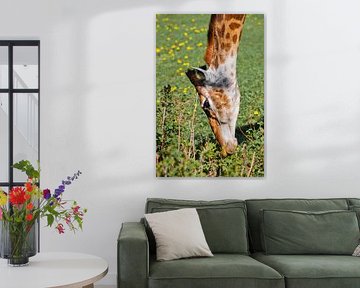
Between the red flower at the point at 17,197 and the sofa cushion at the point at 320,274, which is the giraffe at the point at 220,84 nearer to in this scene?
the sofa cushion at the point at 320,274

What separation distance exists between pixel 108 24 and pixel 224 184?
1615 millimetres

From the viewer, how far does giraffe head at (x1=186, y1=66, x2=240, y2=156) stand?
180 inches

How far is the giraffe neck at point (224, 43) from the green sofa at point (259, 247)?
1089 millimetres

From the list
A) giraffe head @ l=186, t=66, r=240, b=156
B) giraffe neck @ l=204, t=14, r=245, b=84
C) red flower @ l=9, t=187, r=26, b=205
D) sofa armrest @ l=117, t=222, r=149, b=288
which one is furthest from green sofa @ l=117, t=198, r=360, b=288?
giraffe neck @ l=204, t=14, r=245, b=84

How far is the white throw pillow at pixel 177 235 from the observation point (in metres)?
3.77

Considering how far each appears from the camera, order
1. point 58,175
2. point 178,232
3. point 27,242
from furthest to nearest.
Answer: point 58,175 < point 178,232 < point 27,242

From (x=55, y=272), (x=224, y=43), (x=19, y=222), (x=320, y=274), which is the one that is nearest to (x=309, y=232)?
(x=320, y=274)

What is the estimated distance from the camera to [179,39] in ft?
Answer: 15.0

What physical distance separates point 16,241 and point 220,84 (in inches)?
84.5

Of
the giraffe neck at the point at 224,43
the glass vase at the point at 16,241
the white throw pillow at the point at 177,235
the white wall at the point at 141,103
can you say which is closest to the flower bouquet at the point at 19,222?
the glass vase at the point at 16,241

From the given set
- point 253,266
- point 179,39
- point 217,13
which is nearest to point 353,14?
point 217,13

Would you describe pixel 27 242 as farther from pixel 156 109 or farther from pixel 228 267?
pixel 156 109

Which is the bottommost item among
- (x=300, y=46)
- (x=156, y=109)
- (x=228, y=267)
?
(x=228, y=267)

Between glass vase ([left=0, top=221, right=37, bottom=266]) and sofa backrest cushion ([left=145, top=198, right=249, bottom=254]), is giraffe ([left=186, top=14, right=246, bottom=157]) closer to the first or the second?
sofa backrest cushion ([left=145, top=198, right=249, bottom=254])
